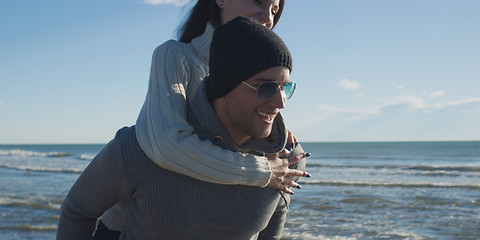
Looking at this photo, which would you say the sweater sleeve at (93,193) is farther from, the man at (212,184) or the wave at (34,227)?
the wave at (34,227)

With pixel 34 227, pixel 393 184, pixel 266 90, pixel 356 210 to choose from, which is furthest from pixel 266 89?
pixel 393 184

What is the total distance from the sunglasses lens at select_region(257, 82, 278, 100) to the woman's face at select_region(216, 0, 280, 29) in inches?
41.9

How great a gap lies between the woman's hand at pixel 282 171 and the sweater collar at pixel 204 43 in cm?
90

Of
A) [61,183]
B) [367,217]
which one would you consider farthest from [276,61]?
[61,183]

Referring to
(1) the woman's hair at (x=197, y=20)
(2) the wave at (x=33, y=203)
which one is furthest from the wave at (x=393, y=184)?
(1) the woman's hair at (x=197, y=20)

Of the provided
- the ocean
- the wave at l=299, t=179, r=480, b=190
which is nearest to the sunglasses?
the ocean

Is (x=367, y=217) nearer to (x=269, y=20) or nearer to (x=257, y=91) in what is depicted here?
(x=269, y=20)

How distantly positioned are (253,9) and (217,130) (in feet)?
3.55

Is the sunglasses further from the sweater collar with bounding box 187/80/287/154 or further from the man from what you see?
the sweater collar with bounding box 187/80/287/154

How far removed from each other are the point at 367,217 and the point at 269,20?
6797 millimetres

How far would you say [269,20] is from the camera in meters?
2.73

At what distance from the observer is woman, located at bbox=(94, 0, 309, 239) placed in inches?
68.3

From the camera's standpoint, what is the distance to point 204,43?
9.03 feet

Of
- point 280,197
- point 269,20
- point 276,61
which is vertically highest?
point 269,20
